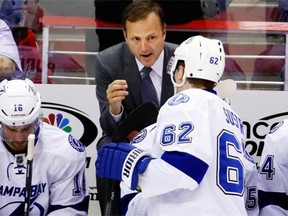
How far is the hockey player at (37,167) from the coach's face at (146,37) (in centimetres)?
50

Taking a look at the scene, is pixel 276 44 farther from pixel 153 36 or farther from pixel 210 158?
pixel 210 158

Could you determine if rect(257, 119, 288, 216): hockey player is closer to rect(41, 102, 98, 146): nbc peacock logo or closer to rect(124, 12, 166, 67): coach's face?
rect(124, 12, 166, 67): coach's face

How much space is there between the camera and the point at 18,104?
3.03 meters

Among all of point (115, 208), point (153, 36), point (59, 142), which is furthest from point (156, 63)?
point (115, 208)

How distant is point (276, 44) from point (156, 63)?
0.86 m

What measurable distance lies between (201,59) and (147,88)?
796 mm

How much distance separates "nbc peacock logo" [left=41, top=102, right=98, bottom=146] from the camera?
414 cm

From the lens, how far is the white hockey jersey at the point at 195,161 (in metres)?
2.41

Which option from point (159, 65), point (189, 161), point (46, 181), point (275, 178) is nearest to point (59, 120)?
point (159, 65)

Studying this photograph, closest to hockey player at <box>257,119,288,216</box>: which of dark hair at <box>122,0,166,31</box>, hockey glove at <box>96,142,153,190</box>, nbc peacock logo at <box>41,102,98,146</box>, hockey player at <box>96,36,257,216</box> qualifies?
hockey player at <box>96,36,257,216</box>

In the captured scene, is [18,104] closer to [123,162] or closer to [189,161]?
[123,162]

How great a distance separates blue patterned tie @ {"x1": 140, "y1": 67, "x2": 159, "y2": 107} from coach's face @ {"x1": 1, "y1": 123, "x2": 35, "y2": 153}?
0.57 meters

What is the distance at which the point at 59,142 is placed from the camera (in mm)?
3148

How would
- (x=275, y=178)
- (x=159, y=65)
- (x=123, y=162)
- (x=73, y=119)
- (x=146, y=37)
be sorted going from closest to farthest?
(x=123, y=162) → (x=275, y=178) → (x=146, y=37) → (x=159, y=65) → (x=73, y=119)
